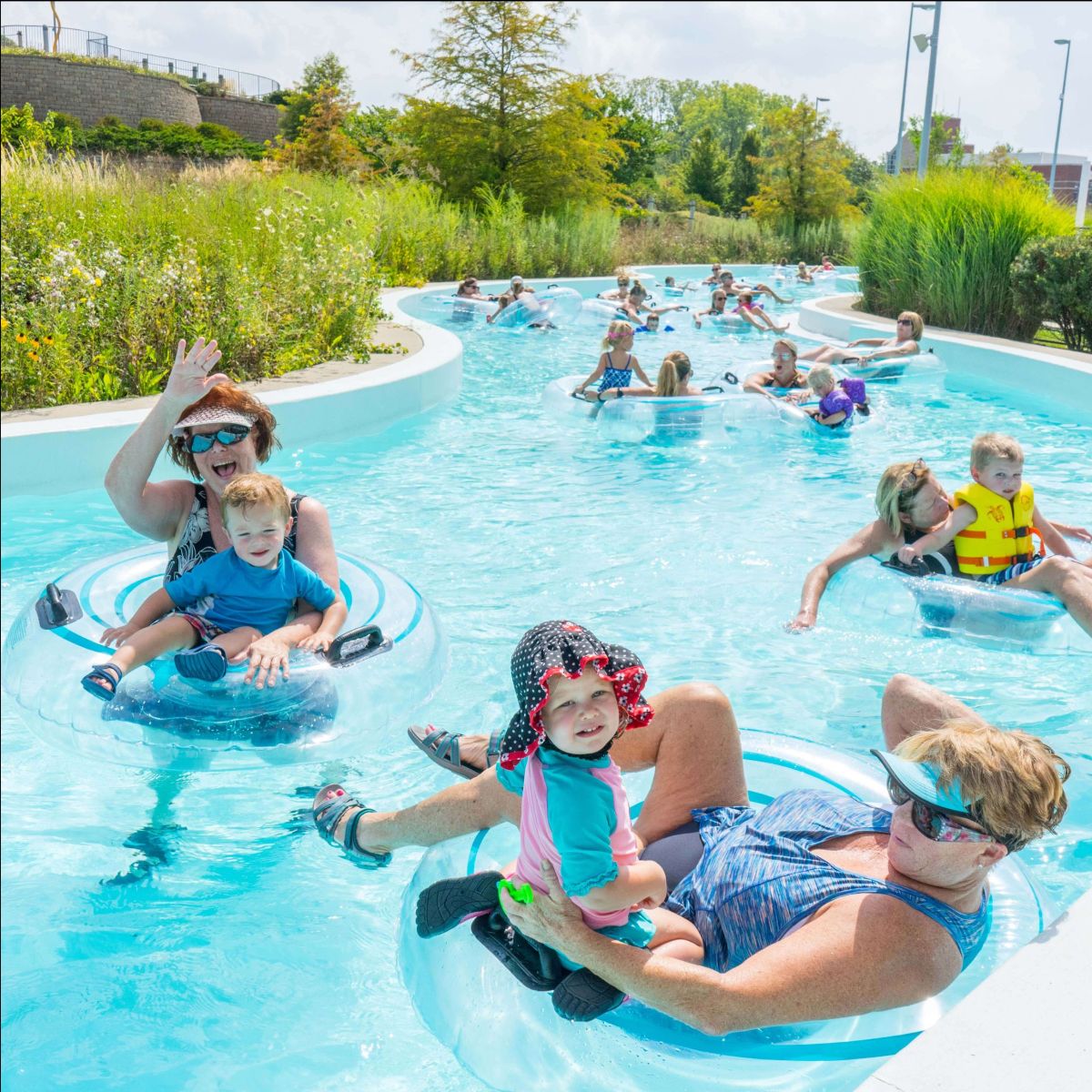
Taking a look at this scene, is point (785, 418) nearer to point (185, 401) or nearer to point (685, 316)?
point (185, 401)

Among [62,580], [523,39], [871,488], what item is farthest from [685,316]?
[62,580]

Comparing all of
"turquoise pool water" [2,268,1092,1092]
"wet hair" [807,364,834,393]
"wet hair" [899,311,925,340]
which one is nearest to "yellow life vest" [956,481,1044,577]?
"turquoise pool water" [2,268,1092,1092]

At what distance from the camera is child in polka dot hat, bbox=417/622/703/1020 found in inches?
81.0

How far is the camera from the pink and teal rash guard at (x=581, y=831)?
2047 millimetres

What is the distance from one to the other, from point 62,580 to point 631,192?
4101 cm

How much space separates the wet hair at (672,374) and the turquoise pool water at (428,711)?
67 cm

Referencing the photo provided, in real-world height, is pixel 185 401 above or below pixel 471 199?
below

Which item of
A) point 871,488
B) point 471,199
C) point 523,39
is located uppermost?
point 523,39

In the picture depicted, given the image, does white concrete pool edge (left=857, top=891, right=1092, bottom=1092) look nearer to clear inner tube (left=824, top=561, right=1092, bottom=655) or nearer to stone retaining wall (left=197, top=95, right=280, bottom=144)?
clear inner tube (left=824, top=561, right=1092, bottom=655)

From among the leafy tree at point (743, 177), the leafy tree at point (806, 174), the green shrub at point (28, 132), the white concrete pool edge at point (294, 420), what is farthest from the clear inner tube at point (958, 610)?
the leafy tree at point (743, 177)

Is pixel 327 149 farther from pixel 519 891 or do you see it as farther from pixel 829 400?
pixel 519 891

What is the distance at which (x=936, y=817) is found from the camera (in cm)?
202

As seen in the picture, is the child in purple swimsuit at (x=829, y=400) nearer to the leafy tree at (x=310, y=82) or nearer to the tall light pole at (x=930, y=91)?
the tall light pole at (x=930, y=91)

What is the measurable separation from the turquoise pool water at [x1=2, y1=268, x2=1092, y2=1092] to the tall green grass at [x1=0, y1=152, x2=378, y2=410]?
1.42 metres
